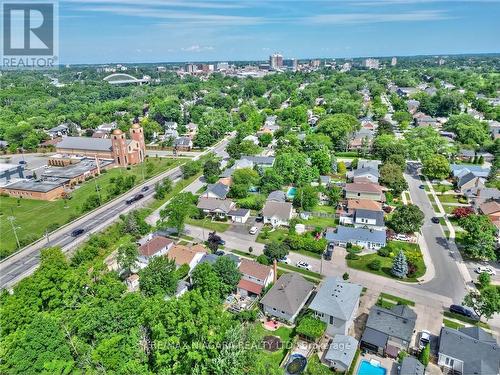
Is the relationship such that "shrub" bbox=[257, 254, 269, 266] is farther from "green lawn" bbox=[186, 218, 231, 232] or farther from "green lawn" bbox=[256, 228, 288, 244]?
"green lawn" bbox=[186, 218, 231, 232]

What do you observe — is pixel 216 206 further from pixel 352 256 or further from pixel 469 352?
pixel 469 352

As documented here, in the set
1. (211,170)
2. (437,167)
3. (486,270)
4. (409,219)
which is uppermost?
(437,167)

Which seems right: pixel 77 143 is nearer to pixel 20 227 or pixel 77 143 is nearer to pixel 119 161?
pixel 119 161

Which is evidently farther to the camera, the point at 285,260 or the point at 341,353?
the point at 285,260

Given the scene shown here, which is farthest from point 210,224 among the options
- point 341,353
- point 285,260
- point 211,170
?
point 341,353

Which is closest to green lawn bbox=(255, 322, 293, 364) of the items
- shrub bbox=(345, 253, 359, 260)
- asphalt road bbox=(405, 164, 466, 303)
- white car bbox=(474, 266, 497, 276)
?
Answer: shrub bbox=(345, 253, 359, 260)

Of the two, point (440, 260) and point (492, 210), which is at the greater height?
point (492, 210)

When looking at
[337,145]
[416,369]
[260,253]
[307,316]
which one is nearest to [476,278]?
[416,369]
